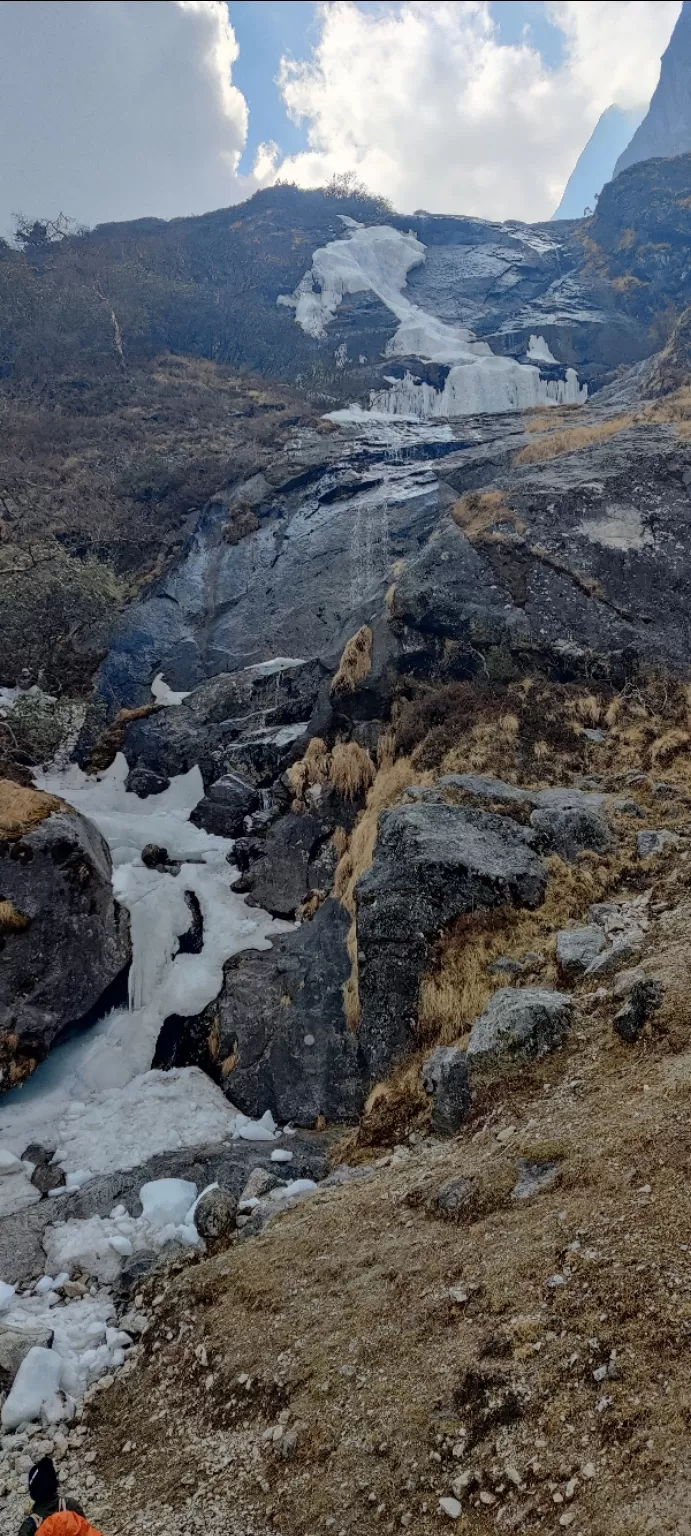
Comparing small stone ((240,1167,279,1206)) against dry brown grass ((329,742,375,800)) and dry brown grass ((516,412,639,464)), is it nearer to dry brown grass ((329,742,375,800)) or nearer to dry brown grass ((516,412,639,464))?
dry brown grass ((329,742,375,800))

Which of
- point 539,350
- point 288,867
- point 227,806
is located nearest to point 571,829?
point 288,867

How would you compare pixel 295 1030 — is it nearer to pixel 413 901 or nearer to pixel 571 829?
pixel 413 901

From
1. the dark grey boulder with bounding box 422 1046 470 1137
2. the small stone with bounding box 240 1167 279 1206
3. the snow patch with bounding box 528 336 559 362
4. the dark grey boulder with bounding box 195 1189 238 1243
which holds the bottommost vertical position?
the small stone with bounding box 240 1167 279 1206

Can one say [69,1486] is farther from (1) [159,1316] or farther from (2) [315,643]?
(2) [315,643]

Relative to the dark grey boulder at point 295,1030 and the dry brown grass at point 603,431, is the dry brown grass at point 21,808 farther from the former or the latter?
the dry brown grass at point 603,431

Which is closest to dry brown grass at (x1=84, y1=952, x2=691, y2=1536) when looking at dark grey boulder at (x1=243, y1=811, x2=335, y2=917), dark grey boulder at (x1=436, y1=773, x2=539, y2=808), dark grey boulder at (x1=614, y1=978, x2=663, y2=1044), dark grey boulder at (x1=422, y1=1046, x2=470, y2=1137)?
dark grey boulder at (x1=614, y1=978, x2=663, y2=1044)

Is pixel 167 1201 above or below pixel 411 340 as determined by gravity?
below
